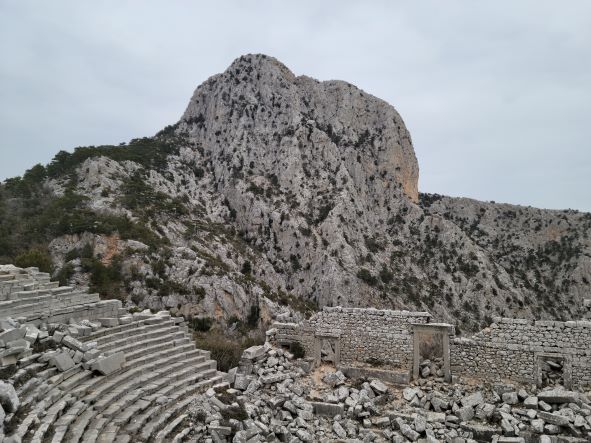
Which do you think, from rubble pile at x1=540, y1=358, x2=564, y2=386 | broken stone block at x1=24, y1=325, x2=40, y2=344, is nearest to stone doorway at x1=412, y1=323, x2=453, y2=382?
rubble pile at x1=540, y1=358, x2=564, y2=386

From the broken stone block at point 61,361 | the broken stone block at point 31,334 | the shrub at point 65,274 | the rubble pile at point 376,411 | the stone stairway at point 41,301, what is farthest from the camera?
the shrub at point 65,274

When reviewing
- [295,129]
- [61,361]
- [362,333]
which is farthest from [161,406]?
[295,129]

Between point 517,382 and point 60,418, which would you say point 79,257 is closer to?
point 60,418

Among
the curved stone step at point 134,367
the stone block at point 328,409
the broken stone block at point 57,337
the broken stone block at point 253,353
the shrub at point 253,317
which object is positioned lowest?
the shrub at point 253,317

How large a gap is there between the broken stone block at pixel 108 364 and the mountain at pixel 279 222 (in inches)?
606

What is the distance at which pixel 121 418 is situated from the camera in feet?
30.8

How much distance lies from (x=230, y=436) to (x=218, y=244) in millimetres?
31277

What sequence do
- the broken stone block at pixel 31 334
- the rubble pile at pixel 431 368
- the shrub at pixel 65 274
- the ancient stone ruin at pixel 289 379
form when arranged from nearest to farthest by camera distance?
the ancient stone ruin at pixel 289 379 → the broken stone block at pixel 31 334 → the rubble pile at pixel 431 368 → the shrub at pixel 65 274

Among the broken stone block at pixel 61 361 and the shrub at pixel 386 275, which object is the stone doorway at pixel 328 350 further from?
the shrub at pixel 386 275

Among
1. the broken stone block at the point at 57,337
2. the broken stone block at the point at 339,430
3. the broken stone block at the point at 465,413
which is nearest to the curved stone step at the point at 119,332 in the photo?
the broken stone block at the point at 57,337

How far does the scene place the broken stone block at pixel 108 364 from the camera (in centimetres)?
1072

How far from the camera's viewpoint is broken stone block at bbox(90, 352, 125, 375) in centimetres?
1072

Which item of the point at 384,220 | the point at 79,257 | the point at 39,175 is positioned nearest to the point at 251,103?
the point at 384,220

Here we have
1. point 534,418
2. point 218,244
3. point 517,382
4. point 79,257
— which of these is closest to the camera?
point 534,418
